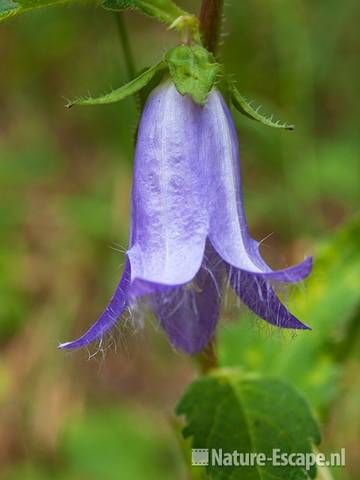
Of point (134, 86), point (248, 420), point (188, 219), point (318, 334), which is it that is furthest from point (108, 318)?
point (318, 334)

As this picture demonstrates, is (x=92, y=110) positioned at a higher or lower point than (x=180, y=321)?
higher

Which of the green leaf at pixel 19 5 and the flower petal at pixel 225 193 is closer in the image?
the flower petal at pixel 225 193

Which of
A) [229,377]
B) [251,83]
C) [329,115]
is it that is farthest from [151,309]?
[329,115]

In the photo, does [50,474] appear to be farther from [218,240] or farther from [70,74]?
[70,74]

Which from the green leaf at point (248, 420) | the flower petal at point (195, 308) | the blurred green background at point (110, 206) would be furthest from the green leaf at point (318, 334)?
the flower petal at point (195, 308)

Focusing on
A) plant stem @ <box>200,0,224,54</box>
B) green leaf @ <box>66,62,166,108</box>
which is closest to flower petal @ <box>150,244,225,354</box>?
green leaf @ <box>66,62,166,108</box>

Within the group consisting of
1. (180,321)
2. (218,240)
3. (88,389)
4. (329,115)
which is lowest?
(88,389)

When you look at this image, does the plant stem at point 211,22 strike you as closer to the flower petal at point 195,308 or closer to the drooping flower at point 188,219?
the drooping flower at point 188,219
